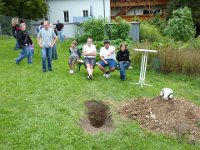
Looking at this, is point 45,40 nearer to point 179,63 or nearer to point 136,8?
point 179,63

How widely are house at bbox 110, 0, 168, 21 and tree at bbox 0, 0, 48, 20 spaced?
1335 cm

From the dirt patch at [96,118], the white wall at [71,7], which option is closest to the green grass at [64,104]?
the dirt patch at [96,118]

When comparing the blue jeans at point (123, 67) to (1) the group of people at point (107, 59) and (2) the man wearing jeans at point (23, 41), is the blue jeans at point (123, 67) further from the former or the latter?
(2) the man wearing jeans at point (23, 41)

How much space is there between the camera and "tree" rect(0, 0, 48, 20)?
1176 inches

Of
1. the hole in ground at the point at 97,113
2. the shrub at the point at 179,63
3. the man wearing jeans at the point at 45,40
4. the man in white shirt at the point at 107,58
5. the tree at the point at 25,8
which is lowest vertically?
the hole in ground at the point at 97,113

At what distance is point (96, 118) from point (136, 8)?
130 ft

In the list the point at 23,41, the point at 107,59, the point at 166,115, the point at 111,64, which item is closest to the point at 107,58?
the point at 107,59

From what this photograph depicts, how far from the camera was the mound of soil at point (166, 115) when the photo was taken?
7066 mm

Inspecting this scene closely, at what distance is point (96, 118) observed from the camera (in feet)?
26.6

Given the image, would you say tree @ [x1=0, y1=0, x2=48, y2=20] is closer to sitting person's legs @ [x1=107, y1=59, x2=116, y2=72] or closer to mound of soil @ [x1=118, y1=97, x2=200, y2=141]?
sitting person's legs @ [x1=107, y1=59, x2=116, y2=72]

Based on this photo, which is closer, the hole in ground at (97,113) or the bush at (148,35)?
the hole in ground at (97,113)

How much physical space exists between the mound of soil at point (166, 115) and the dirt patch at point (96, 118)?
1.29 feet

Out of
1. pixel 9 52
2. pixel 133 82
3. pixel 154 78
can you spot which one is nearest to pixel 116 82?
pixel 133 82

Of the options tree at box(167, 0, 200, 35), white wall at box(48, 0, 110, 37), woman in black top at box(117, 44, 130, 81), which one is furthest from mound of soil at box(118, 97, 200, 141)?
tree at box(167, 0, 200, 35)
